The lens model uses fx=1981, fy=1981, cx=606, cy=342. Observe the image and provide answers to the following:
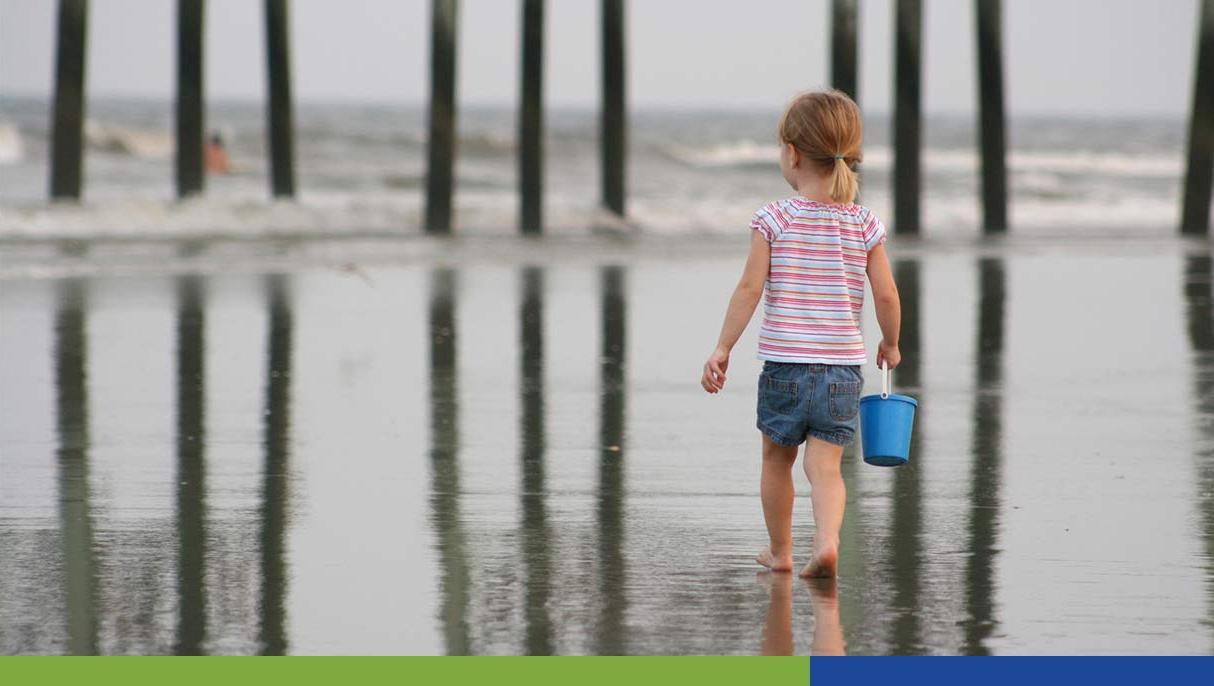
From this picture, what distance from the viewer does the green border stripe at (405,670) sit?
163 inches

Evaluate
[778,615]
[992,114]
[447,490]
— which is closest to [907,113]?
[992,114]

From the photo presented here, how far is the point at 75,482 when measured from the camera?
6.57m

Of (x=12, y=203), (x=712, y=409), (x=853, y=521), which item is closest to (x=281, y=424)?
(x=712, y=409)

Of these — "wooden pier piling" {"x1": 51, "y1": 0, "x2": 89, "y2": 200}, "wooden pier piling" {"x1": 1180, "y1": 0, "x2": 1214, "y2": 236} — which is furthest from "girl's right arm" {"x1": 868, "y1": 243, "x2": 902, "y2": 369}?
"wooden pier piling" {"x1": 51, "y1": 0, "x2": 89, "y2": 200}

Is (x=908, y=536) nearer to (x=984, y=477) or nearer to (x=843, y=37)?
(x=984, y=477)

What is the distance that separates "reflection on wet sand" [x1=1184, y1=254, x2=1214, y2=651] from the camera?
229 inches

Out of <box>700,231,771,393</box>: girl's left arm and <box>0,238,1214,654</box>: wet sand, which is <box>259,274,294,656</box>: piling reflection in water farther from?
<box>700,231,771,393</box>: girl's left arm

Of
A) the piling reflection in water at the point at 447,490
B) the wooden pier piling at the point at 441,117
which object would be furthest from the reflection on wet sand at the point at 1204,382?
the wooden pier piling at the point at 441,117

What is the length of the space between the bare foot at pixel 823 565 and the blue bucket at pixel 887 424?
34 cm

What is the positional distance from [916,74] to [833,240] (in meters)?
16.9

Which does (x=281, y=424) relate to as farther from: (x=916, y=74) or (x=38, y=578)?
(x=916, y=74)

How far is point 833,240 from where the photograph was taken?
519 centimetres

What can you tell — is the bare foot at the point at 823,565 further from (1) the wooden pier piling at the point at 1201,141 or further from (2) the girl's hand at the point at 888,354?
(1) the wooden pier piling at the point at 1201,141

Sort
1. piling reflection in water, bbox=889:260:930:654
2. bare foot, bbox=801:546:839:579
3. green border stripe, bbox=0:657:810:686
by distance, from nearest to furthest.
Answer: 1. green border stripe, bbox=0:657:810:686
2. piling reflection in water, bbox=889:260:930:654
3. bare foot, bbox=801:546:839:579
